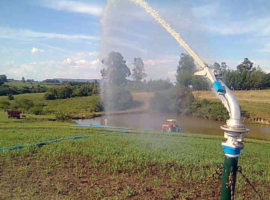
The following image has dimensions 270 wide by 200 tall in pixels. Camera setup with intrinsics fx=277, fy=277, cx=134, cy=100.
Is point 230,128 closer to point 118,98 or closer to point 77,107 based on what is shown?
point 118,98

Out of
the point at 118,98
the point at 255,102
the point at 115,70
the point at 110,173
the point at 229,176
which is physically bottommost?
the point at 255,102

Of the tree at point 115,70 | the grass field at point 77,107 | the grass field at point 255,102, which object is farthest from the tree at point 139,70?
the grass field at point 255,102

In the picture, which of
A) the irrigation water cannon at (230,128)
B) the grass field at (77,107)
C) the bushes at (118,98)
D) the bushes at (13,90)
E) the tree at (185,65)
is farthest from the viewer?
the bushes at (13,90)

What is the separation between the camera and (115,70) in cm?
847

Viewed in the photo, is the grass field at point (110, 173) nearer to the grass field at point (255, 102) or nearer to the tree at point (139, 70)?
the tree at point (139, 70)

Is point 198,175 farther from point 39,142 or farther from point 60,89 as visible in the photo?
→ point 60,89

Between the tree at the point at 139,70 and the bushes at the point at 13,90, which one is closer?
the tree at the point at 139,70

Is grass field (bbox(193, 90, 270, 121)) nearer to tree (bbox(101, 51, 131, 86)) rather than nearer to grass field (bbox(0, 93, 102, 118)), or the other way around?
grass field (bbox(0, 93, 102, 118))

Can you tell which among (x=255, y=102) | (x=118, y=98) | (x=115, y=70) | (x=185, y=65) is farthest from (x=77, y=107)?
(x=185, y=65)

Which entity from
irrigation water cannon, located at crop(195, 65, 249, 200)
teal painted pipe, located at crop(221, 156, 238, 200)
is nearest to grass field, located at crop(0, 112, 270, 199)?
teal painted pipe, located at crop(221, 156, 238, 200)

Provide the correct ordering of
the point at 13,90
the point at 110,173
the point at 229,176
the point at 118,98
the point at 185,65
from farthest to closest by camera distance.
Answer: the point at 13,90
the point at 118,98
the point at 110,173
the point at 185,65
the point at 229,176

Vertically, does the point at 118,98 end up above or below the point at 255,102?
above

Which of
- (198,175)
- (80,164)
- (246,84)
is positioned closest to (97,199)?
(80,164)

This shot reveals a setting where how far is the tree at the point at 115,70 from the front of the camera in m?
7.64
